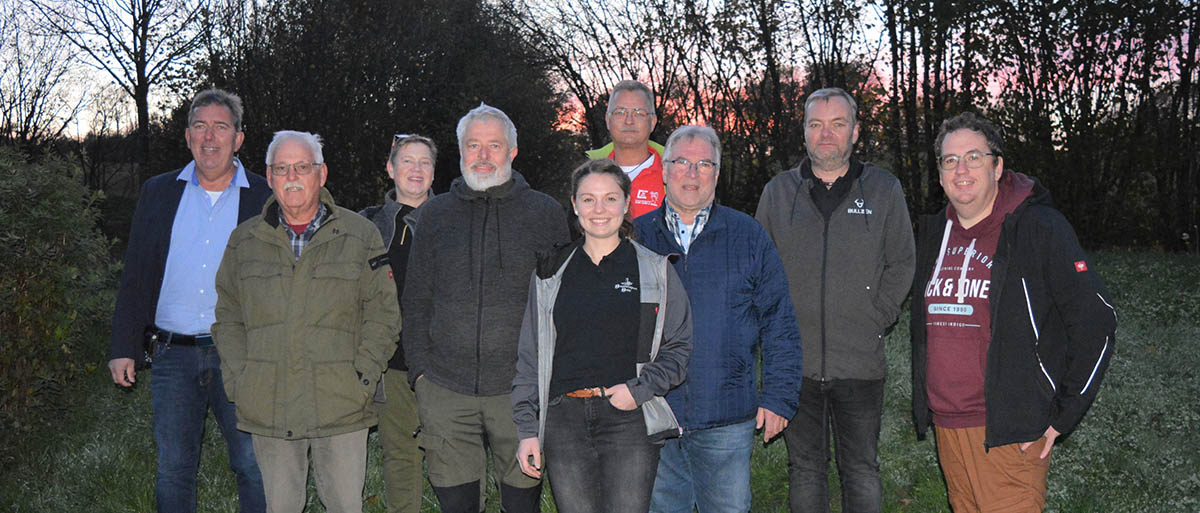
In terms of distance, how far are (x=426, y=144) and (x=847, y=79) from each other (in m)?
13.9

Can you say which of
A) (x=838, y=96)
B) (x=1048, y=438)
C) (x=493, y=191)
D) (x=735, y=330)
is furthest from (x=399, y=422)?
(x=1048, y=438)

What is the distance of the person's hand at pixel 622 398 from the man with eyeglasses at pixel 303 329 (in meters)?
1.36

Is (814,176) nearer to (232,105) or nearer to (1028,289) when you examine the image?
Answer: (1028,289)

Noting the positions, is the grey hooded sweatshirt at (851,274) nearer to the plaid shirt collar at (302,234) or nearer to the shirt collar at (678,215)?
the shirt collar at (678,215)

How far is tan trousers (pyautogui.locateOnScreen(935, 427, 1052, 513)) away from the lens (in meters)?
3.45

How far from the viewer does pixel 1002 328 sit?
→ 136 inches

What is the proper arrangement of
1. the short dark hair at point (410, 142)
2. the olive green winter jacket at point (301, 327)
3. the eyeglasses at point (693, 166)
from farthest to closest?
1. the short dark hair at point (410, 142)
2. the olive green winter jacket at point (301, 327)
3. the eyeglasses at point (693, 166)

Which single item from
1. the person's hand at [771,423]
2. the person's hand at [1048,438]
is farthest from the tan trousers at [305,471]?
the person's hand at [1048,438]

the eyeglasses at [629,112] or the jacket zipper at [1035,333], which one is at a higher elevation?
the eyeglasses at [629,112]

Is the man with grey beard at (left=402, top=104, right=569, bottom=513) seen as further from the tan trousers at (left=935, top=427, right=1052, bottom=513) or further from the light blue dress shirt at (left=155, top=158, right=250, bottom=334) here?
the tan trousers at (left=935, top=427, right=1052, bottom=513)

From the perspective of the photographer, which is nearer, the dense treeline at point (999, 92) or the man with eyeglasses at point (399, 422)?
the man with eyeglasses at point (399, 422)

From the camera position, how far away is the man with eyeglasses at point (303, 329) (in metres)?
4.04

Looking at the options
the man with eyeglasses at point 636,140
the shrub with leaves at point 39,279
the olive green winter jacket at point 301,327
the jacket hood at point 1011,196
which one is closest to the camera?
the jacket hood at point 1011,196

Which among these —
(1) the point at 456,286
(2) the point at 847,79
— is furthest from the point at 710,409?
(2) the point at 847,79
